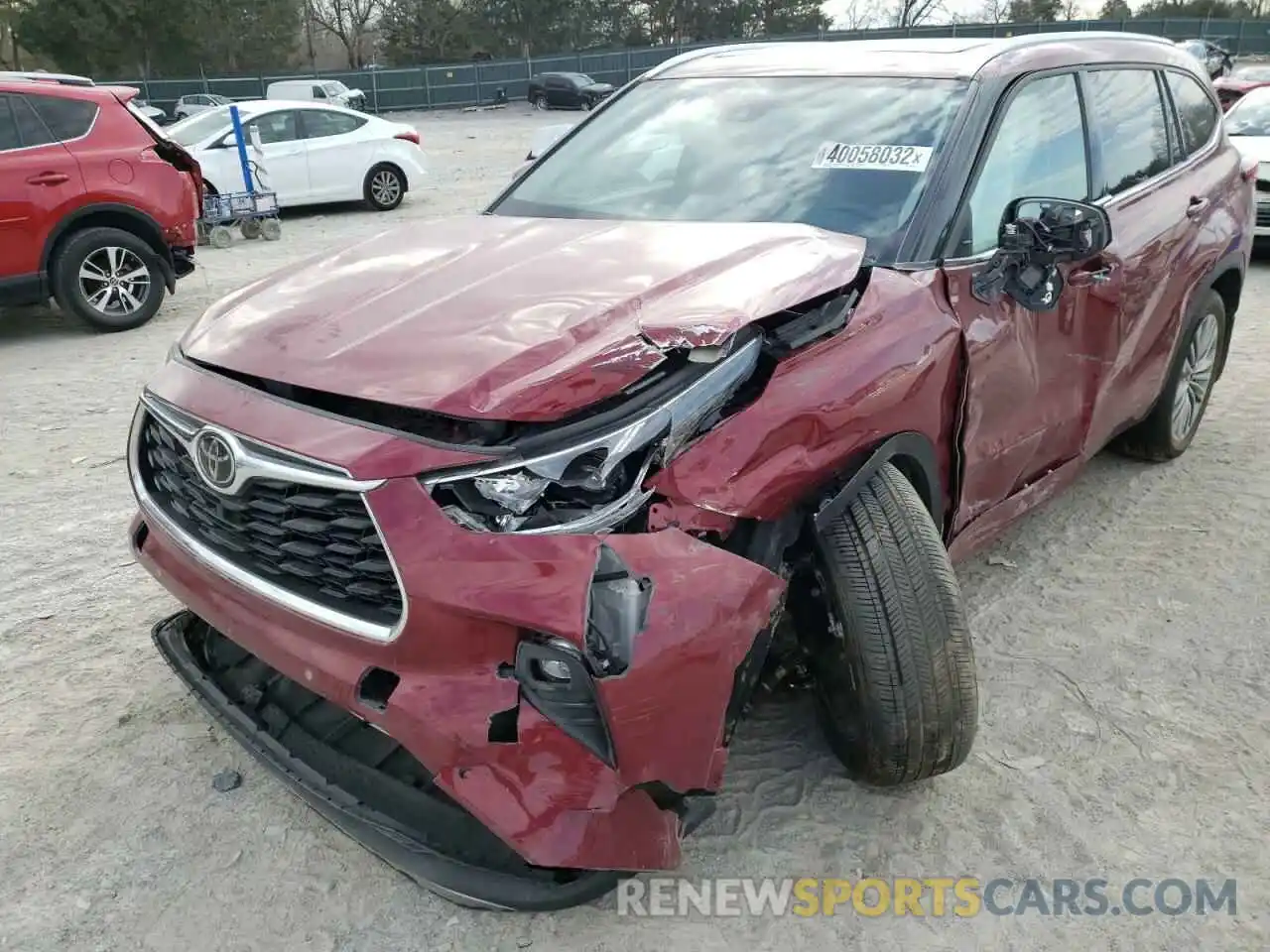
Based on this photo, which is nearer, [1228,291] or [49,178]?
[1228,291]

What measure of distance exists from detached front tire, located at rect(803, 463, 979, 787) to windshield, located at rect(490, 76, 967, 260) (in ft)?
2.67

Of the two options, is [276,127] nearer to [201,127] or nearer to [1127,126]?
[201,127]

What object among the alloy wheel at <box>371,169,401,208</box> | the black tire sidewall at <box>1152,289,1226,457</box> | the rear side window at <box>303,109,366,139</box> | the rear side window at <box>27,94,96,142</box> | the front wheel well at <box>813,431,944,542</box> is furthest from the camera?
the alloy wheel at <box>371,169,401,208</box>

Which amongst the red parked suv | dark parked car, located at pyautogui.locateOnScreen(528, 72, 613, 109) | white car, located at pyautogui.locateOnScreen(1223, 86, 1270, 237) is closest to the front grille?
the red parked suv

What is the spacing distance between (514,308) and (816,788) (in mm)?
1461

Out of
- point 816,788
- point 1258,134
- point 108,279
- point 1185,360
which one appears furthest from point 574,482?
point 1258,134

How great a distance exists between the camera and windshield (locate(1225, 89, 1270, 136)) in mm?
10016

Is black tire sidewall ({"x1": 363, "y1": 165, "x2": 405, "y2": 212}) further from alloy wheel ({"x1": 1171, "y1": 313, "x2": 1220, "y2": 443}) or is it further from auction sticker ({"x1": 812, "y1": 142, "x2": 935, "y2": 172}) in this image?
auction sticker ({"x1": 812, "y1": 142, "x2": 935, "y2": 172})

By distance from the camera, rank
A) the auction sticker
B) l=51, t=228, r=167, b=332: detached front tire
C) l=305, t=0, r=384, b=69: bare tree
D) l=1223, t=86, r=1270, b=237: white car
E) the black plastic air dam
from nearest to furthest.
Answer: the black plastic air dam → the auction sticker → l=51, t=228, r=167, b=332: detached front tire → l=1223, t=86, r=1270, b=237: white car → l=305, t=0, r=384, b=69: bare tree

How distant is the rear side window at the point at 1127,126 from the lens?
3.57m

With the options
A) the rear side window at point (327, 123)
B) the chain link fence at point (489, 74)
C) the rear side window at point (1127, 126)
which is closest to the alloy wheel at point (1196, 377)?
the rear side window at point (1127, 126)

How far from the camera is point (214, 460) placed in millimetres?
2166

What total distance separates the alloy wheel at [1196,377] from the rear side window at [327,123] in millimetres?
11611

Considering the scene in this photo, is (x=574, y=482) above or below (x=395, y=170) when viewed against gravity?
above
